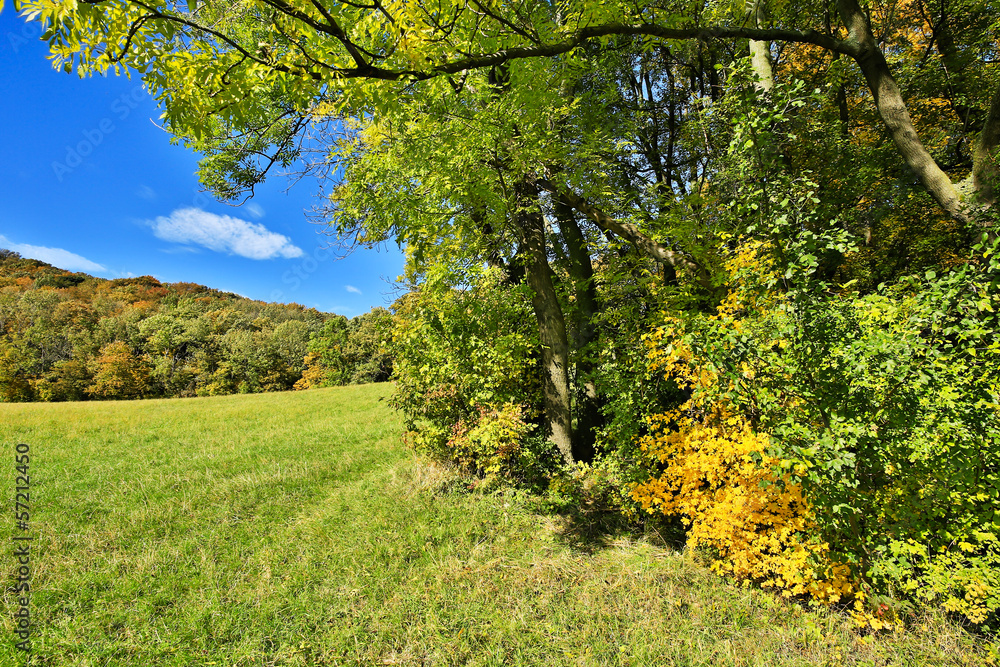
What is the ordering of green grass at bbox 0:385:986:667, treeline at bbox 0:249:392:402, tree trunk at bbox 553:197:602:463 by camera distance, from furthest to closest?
1. treeline at bbox 0:249:392:402
2. tree trunk at bbox 553:197:602:463
3. green grass at bbox 0:385:986:667

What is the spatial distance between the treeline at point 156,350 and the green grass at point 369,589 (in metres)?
20.4

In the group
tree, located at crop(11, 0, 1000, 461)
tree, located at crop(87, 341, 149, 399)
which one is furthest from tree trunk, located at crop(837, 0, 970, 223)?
tree, located at crop(87, 341, 149, 399)

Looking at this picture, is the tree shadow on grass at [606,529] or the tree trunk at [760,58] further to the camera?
the tree trunk at [760,58]

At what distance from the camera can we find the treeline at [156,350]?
27.5 m

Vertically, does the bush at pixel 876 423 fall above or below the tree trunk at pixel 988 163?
below

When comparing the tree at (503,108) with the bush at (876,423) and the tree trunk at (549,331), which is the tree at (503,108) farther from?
the bush at (876,423)

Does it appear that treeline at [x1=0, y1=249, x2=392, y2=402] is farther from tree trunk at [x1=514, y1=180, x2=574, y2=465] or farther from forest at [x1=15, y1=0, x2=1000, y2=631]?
tree trunk at [x1=514, y1=180, x2=574, y2=465]

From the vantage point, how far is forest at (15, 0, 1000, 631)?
2422 millimetres

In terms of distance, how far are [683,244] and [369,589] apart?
5.19 m

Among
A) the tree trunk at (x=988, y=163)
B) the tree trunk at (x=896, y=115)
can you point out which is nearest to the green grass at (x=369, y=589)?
the tree trunk at (x=988, y=163)

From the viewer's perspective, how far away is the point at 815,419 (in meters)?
2.99

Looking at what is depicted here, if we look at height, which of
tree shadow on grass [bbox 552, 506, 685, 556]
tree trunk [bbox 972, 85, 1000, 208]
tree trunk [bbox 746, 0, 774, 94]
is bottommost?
tree shadow on grass [bbox 552, 506, 685, 556]

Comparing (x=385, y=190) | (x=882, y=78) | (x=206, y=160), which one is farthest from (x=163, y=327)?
(x=882, y=78)

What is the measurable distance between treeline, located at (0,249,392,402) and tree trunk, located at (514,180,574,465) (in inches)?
814
